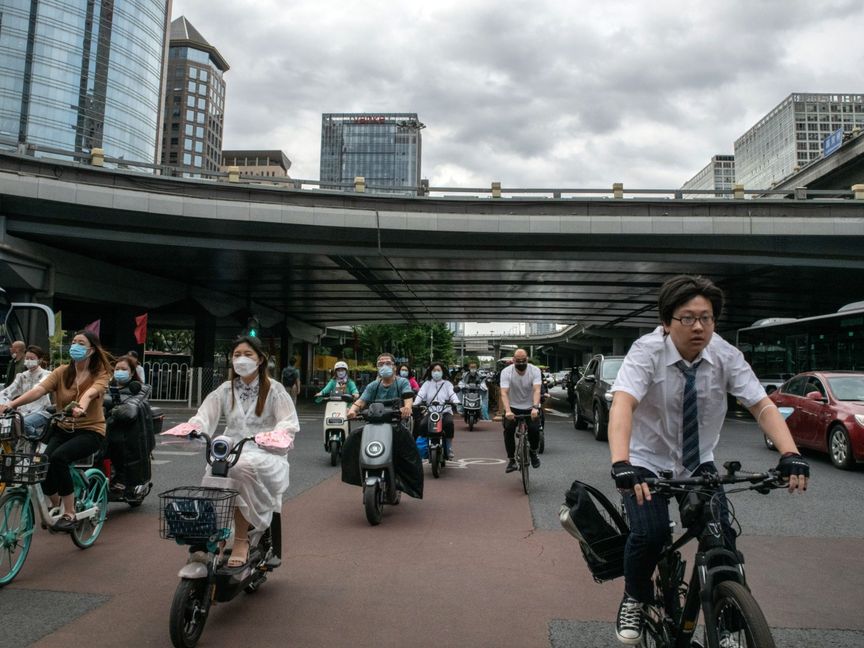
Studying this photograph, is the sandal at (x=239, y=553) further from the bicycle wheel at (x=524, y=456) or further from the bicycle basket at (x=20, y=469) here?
the bicycle wheel at (x=524, y=456)

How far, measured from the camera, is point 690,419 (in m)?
2.95

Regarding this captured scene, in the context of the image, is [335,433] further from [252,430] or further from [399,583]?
[252,430]

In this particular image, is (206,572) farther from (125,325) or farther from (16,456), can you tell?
(125,325)

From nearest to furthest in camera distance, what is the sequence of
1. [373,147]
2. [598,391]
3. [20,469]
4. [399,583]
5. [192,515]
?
[192,515] < [20,469] < [399,583] < [598,391] < [373,147]

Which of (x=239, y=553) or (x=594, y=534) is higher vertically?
(x=594, y=534)

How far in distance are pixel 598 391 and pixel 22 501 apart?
A: 476 inches

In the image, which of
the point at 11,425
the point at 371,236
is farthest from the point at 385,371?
the point at 371,236

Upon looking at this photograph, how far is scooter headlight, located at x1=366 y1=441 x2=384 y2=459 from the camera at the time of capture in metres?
6.60

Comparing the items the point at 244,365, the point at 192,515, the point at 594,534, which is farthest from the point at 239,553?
the point at 594,534

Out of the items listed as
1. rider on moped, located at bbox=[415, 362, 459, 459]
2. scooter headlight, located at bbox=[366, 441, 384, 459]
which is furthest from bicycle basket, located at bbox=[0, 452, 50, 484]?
rider on moped, located at bbox=[415, 362, 459, 459]

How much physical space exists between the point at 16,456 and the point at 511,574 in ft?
11.2

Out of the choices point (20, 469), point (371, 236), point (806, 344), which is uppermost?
point (371, 236)

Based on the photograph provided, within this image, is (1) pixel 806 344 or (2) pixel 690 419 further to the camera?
(1) pixel 806 344

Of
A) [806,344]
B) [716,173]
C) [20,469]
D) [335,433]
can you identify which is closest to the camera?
[20,469]
